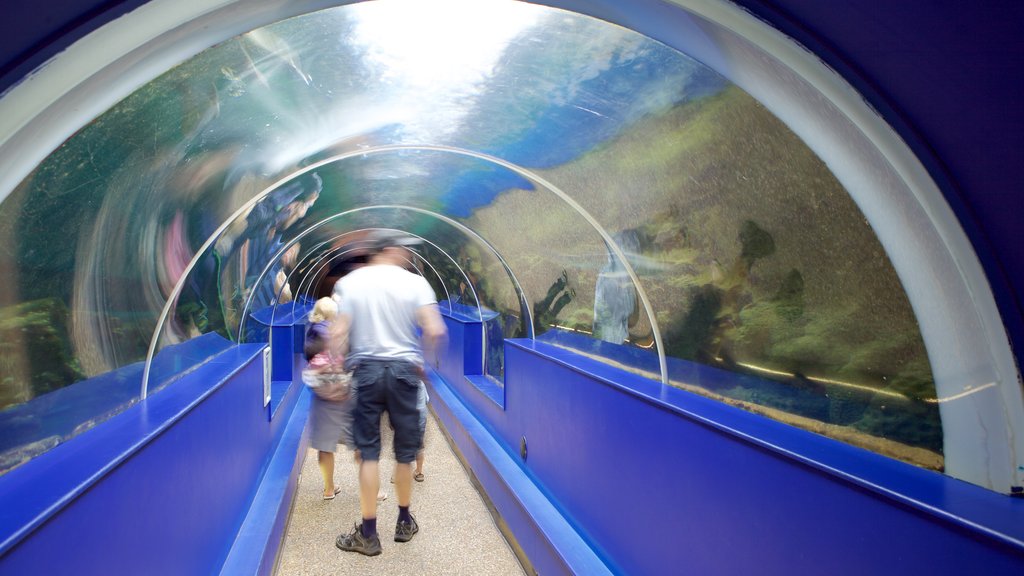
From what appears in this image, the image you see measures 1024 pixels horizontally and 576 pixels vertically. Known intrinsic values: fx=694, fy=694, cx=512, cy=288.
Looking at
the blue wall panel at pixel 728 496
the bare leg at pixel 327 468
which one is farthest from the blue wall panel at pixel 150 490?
the blue wall panel at pixel 728 496

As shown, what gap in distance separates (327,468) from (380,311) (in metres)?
2.54

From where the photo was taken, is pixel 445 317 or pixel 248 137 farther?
pixel 445 317

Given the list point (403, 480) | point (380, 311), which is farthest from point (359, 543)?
point (380, 311)

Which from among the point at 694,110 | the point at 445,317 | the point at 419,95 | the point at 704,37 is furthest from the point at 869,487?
the point at 445,317

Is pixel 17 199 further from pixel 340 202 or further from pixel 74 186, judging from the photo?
pixel 340 202

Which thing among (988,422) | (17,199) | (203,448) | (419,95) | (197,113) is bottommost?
(203,448)

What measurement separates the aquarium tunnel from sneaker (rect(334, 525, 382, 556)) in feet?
1.80

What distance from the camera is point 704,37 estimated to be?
2.59m

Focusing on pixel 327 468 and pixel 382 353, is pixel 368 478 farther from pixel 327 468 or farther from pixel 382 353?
pixel 327 468

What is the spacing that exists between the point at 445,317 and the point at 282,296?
3.31 m

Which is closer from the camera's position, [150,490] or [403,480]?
[150,490]

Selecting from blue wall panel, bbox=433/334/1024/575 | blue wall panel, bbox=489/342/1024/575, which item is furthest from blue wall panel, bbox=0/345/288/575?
blue wall panel, bbox=489/342/1024/575

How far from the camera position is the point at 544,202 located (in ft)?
21.2

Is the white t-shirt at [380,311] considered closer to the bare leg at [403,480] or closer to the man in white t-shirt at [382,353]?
the man in white t-shirt at [382,353]
